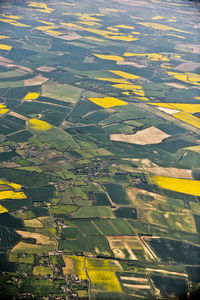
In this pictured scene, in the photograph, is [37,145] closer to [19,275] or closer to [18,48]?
[19,275]

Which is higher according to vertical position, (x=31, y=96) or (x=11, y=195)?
(x=11, y=195)

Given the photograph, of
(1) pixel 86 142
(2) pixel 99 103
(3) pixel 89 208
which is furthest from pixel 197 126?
(3) pixel 89 208

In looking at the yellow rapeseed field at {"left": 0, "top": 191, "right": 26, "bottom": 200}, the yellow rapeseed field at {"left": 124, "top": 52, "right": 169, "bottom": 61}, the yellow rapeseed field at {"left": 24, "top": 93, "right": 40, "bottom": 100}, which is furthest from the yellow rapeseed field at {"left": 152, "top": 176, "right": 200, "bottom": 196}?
the yellow rapeseed field at {"left": 124, "top": 52, "right": 169, "bottom": 61}

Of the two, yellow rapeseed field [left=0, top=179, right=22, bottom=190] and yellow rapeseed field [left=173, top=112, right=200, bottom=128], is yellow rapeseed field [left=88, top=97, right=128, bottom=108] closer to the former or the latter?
yellow rapeseed field [left=173, top=112, right=200, bottom=128]

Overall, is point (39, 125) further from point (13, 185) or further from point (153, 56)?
point (153, 56)

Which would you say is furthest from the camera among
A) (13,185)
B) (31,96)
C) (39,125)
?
(31,96)

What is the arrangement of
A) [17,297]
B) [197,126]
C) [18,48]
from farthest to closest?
1. [18,48]
2. [197,126]
3. [17,297]

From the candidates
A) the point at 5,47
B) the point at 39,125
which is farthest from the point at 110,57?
the point at 39,125
